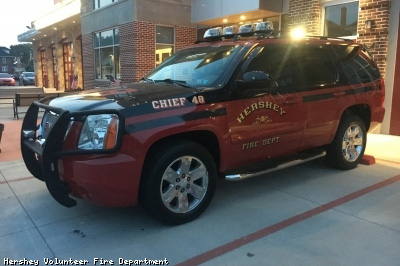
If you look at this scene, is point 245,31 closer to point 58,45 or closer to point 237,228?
point 237,228

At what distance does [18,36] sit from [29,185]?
33820 millimetres

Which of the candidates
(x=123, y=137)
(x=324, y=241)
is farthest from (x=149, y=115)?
(x=324, y=241)

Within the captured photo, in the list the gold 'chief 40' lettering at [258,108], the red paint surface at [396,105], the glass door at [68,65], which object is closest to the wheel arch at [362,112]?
the gold 'chief 40' lettering at [258,108]

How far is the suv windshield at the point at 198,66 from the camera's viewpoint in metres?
4.05

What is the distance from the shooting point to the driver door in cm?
391

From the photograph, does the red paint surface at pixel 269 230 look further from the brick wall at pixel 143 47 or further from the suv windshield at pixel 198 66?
the brick wall at pixel 143 47

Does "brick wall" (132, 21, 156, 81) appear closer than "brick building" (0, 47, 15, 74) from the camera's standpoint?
Yes

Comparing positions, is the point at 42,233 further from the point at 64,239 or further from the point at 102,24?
the point at 102,24

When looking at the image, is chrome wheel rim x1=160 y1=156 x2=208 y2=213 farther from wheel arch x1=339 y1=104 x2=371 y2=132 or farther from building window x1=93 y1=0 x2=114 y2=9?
building window x1=93 y1=0 x2=114 y2=9

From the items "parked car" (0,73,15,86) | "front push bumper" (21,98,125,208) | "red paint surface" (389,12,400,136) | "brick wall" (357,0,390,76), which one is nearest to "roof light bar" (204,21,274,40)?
"front push bumper" (21,98,125,208)

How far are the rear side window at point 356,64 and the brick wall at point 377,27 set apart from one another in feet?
9.70

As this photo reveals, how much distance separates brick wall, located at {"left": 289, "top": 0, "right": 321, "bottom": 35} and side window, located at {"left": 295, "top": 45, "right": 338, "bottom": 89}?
4888 millimetres

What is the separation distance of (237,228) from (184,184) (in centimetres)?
69

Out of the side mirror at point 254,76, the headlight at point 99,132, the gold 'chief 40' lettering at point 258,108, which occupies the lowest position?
the headlight at point 99,132
